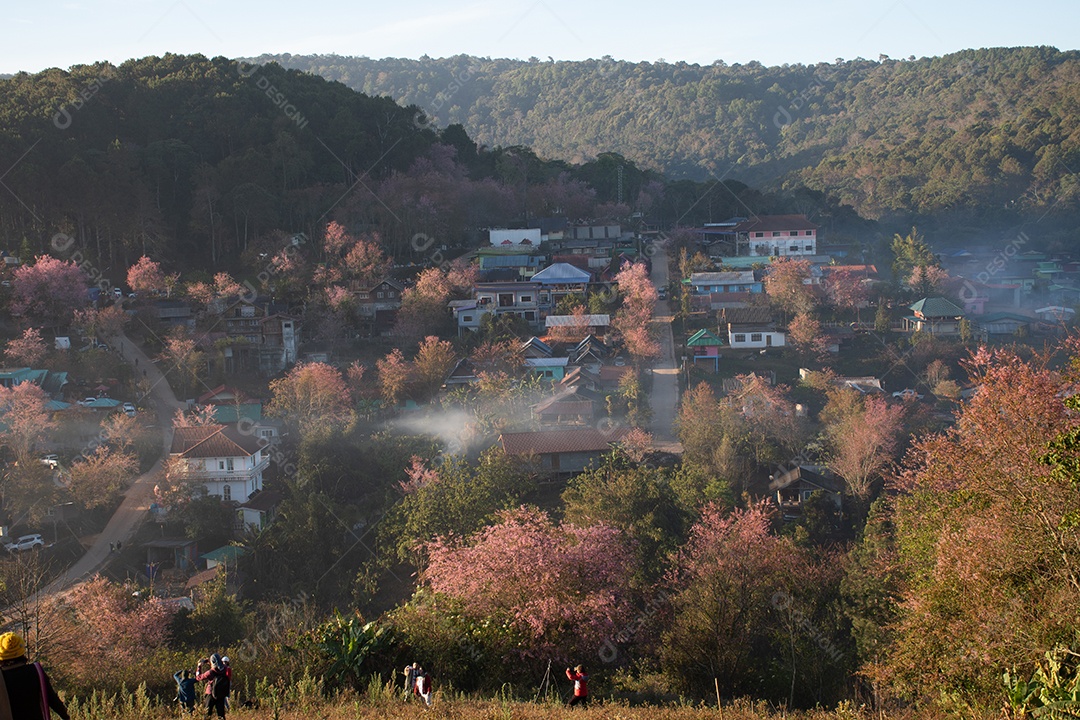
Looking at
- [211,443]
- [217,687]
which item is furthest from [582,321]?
[217,687]

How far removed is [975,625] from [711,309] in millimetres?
19435

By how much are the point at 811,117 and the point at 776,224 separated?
123 ft

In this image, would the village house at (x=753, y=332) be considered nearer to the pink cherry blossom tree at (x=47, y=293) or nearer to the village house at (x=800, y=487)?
the village house at (x=800, y=487)

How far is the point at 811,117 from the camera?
64500 mm

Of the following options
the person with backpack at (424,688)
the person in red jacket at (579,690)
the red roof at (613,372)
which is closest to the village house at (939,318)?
the red roof at (613,372)

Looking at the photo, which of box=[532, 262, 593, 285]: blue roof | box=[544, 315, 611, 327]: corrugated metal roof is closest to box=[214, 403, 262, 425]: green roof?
box=[544, 315, 611, 327]: corrugated metal roof

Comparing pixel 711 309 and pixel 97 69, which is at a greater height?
pixel 97 69

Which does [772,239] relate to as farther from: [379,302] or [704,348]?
[379,302]

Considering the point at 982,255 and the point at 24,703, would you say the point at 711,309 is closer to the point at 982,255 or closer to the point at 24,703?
the point at 982,255

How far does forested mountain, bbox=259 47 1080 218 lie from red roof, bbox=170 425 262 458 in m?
34.1

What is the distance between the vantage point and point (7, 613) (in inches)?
410

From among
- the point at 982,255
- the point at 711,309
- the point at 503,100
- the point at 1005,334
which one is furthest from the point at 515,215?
the point at 503,100

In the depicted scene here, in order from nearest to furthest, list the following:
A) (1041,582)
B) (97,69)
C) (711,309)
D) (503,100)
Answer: (1041,582)
(711,309)
(97,69)
(503,100)

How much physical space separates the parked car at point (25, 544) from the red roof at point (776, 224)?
23063mm
